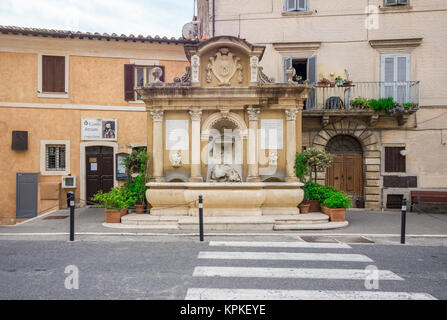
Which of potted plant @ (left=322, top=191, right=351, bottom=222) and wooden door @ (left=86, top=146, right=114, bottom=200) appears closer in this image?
potted plant @ (left=322, top=191, right=351, bottom=222)

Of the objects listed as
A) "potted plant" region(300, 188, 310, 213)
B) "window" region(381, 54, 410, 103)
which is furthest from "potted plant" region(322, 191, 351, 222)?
"window" region(381, 54, 410, 103)

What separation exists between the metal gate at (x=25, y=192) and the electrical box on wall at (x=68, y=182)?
4.37 feet

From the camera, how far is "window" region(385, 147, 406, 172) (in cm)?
1358

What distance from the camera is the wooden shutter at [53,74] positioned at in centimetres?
1398

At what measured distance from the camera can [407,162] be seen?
13.6m

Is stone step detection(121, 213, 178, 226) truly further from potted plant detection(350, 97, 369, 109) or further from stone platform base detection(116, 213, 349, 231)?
potted plant detection(350, 97, 369, 109)

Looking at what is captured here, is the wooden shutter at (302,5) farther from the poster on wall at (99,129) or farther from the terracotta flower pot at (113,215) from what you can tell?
the terracotta flower pot at (113,215)

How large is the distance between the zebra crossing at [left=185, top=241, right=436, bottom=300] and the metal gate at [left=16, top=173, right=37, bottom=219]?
1032 centimetres

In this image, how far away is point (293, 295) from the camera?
4.46 metres

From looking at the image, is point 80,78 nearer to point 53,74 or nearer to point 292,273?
point 53,74

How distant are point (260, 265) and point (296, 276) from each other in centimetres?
79

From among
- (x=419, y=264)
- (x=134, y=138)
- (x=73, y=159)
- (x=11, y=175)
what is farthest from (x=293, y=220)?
(x=11, y=175)
